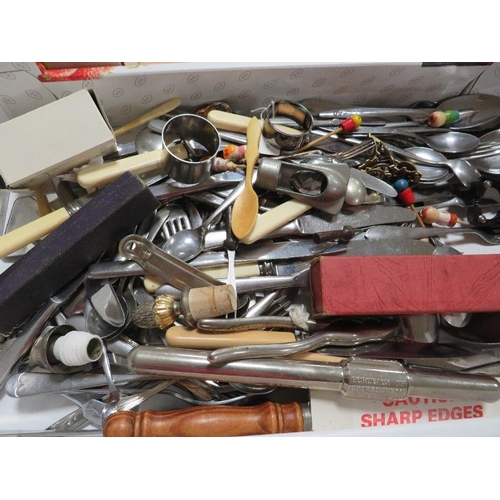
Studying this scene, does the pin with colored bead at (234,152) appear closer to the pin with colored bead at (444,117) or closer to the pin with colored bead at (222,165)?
the pin with colored bead at (222,165)

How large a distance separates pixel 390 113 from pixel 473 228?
11.2 inches

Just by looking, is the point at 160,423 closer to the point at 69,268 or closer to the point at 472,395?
the point at 69,268

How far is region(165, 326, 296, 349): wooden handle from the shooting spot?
2.01 ft

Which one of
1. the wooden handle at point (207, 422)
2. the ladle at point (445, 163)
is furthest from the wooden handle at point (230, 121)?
the wooden handle at point (207, 422)

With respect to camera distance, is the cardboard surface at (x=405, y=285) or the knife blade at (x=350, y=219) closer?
the cardboard surface at (x=405, y=285)

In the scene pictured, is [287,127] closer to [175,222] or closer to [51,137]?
[175,222]

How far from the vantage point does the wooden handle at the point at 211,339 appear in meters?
0.61

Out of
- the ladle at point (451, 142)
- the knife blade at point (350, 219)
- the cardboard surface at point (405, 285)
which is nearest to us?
the cardboard surface at point (405, 285)

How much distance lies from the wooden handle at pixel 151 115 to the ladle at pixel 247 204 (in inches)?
6.3

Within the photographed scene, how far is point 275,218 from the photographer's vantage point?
2.20 feet

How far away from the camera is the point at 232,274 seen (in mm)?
660

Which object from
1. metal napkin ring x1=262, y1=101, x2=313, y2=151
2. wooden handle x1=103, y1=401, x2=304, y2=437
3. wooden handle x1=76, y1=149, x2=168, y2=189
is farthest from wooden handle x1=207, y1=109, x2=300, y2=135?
wooden handle x1=103, y1=401, x2=304, y2=437

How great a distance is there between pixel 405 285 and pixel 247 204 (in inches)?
11.1

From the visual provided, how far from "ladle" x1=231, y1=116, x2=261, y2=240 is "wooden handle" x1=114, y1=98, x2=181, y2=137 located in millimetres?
161
